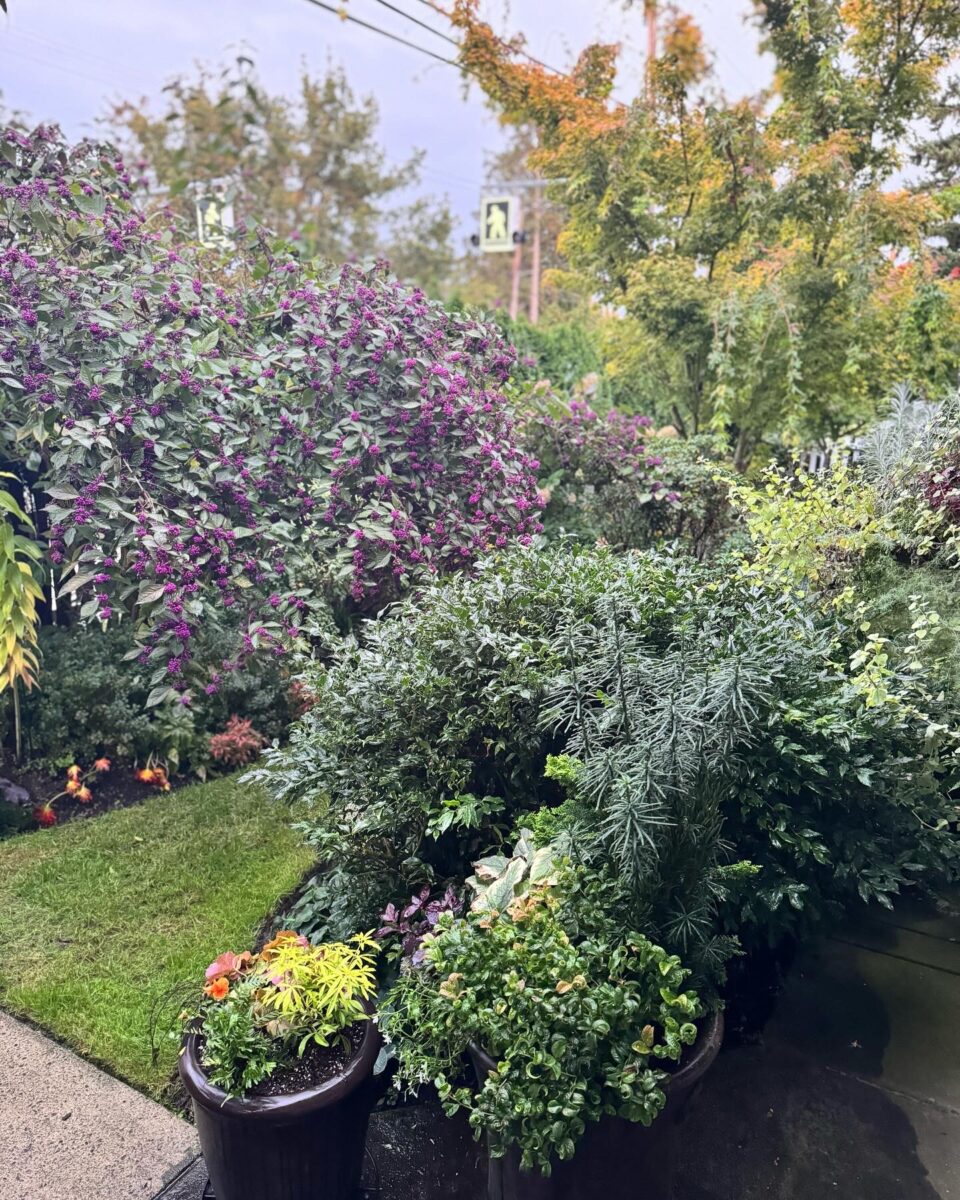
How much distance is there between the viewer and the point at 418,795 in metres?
2.01

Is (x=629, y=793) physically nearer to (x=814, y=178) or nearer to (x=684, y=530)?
(x=684, y=530)

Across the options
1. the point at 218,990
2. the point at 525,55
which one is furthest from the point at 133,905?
the point at 525,55

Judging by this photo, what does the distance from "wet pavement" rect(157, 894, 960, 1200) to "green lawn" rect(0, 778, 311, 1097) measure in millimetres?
578

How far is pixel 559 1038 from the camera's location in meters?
1.39

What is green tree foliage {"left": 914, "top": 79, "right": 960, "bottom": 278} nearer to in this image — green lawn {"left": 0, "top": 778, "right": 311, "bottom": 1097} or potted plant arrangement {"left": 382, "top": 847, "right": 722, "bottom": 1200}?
green lawn {"left": 0, "top": 778, "right": 311, "bottom": 1097}

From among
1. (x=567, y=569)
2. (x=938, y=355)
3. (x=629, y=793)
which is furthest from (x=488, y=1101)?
(x=938, y=355)

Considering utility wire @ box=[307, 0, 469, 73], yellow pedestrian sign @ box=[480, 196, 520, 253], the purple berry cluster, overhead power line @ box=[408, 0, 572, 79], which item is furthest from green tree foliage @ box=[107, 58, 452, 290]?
the purple berry cluster

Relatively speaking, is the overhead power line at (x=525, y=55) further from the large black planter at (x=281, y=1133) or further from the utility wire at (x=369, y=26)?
the large black planter at (x=281, y=1133)

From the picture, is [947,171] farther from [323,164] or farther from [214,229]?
[323,164]

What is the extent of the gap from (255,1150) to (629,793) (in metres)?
0.96

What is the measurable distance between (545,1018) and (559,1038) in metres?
0.05

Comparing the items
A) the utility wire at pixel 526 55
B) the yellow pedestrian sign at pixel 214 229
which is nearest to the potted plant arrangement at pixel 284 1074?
the yellow pedestrian sign at pixel 214 229

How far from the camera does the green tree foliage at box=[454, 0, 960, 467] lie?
5285mm

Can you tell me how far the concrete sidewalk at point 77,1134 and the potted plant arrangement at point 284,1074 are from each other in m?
0.31
